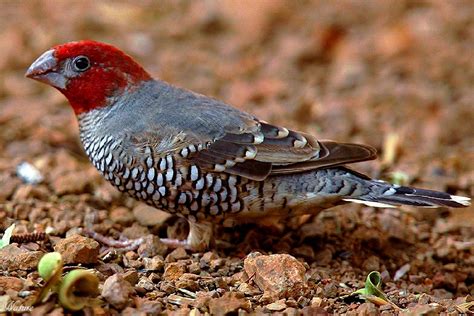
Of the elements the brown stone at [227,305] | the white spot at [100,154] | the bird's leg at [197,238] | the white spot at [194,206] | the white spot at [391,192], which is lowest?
the brown stone at [227,305]

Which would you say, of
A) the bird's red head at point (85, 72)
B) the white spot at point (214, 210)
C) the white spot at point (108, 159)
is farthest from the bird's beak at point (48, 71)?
the white spot at point (214, 210)

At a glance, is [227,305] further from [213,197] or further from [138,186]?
[138,186]

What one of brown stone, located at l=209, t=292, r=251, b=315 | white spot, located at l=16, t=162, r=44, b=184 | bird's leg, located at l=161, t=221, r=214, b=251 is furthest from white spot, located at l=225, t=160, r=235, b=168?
white spot, located at l=16, t=162, r=44, b=184

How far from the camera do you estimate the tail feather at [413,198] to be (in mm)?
4578

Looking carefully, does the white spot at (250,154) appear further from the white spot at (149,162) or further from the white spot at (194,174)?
the white spot at (149,162)

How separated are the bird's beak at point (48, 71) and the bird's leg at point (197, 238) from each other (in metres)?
1.25

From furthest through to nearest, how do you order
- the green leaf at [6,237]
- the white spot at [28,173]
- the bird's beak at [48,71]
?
the white spot at [28,173], the bird's beak at [48,71], the green leaf at [6,237]

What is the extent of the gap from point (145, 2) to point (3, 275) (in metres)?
6.84

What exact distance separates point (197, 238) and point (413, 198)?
1360 millimetres

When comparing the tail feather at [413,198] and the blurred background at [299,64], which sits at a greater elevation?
the blurred background at [299,64]

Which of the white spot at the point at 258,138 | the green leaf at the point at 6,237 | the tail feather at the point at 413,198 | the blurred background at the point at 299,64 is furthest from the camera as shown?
the blurred background at the point at 299,64

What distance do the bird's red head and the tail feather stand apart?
173 cm

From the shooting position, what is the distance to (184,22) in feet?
31.7

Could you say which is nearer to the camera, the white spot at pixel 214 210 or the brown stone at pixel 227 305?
the brown stone at pixel 227 305
